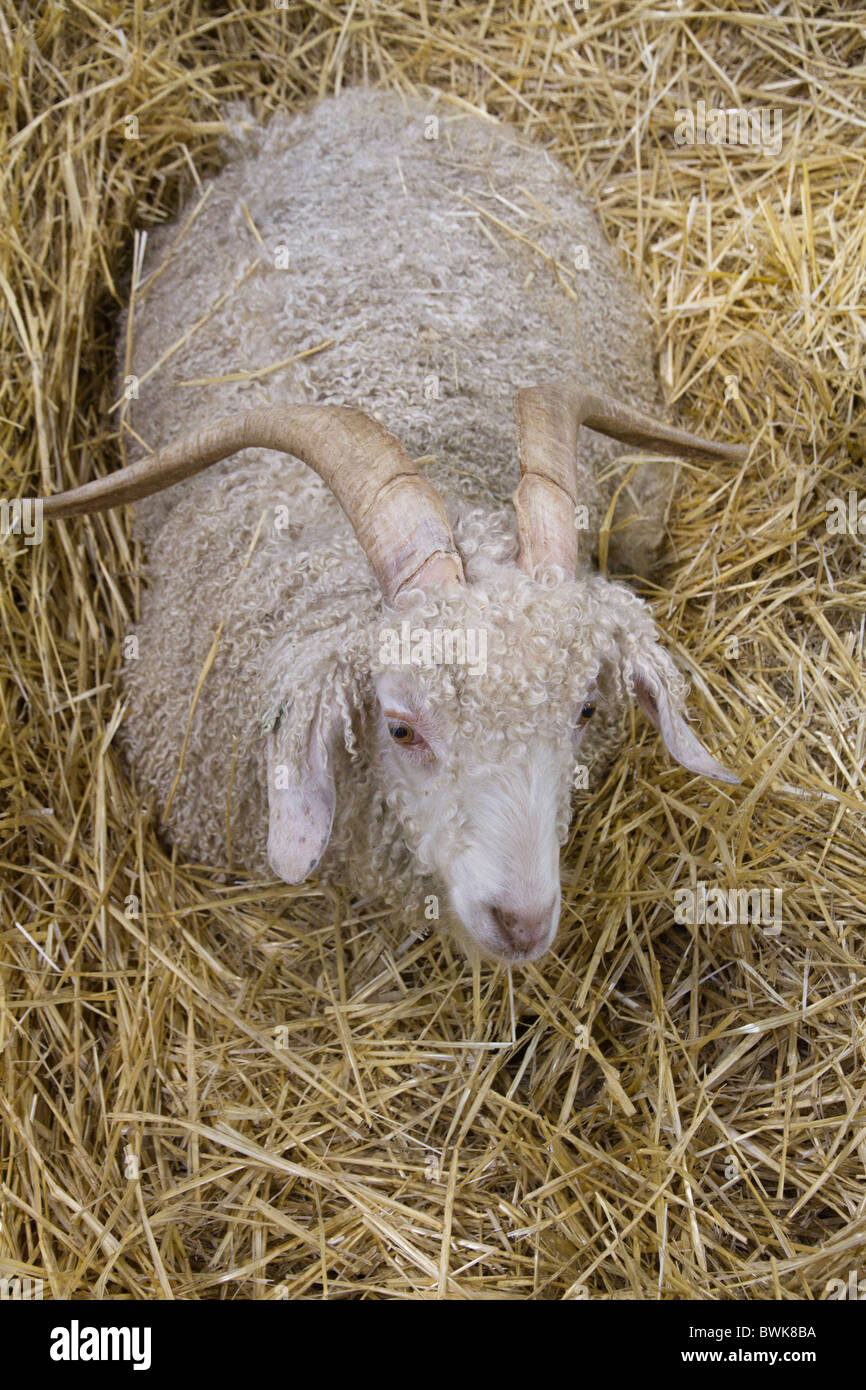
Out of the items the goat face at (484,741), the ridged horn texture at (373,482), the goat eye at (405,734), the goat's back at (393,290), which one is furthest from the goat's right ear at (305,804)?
the goat's back at (393,290)

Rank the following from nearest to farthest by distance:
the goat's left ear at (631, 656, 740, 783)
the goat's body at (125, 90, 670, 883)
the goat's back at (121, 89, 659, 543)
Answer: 1. the goat's left ear at (631, 656, 740, 783)
2. the goat's body at (125, 90, 670, 883)
3. the goat's back at (121, 89, 659, 543)

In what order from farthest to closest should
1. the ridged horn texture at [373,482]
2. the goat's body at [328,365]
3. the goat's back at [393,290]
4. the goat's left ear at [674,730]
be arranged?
the goat's back at [393,290] < the goat's body at [328,365] < the goat's left ear at [674,730] < the ridged horn texture at [373,482]

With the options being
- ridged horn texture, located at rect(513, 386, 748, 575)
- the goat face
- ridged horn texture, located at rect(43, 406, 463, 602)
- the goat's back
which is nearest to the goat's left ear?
the goat face

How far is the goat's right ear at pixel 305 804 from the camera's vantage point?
2076 millimetres

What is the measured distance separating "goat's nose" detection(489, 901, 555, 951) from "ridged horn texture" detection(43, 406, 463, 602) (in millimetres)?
614

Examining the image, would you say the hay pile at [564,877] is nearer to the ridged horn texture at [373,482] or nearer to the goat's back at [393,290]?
the goat's back at [393,290]

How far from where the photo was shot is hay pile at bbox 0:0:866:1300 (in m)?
2.37

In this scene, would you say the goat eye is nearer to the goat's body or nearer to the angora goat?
the angora goat

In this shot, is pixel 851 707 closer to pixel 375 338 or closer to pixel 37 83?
pixel 375 338

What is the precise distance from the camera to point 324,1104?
2.56 m

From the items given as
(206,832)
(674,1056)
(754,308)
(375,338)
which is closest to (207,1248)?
(206,832)

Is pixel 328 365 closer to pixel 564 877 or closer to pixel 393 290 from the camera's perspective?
pixel 393 290

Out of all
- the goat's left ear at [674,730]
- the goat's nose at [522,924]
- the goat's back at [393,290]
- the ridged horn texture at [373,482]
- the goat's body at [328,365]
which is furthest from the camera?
the goat's back at [393,290]

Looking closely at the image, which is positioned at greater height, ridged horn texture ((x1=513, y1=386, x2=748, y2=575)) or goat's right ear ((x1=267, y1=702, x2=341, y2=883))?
ridged horn texture ((x1=513, y1=386, x2=748, y2=575))
